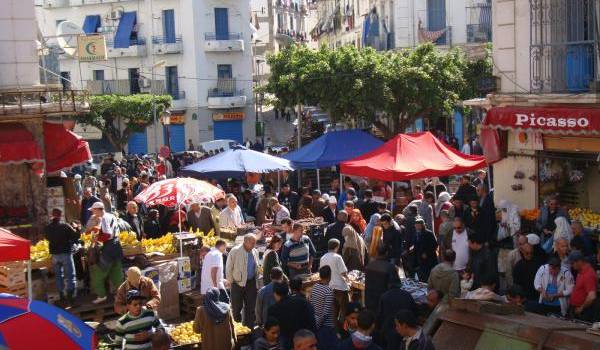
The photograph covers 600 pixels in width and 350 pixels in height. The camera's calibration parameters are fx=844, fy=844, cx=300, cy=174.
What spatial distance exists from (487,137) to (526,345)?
7.72m

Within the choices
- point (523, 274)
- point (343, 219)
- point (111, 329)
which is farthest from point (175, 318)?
point (523, 274)

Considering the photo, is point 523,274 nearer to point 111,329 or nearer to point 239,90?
point 111,329

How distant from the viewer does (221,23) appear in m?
47.9

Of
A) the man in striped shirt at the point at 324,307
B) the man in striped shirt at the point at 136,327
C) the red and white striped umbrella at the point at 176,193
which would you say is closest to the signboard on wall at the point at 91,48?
the red and white striped umbrella at the point at 176,193

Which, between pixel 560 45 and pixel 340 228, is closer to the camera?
pixel 340 228

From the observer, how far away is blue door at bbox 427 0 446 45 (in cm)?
3259

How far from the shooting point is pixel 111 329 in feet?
37.7

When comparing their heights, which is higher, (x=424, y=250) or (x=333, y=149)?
(x=333, y=149)

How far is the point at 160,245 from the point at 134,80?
3534 centimetres

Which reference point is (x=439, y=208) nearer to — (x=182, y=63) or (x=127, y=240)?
(x=127, y=240)

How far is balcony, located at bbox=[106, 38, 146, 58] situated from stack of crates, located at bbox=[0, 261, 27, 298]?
36754 mm

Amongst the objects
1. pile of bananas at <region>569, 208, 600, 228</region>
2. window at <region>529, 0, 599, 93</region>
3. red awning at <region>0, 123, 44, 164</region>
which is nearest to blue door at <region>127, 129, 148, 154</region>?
red awning at <region>0, 123, 44, 164</region>

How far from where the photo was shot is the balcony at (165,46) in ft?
154

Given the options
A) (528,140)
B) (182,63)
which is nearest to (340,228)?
(528,140)
